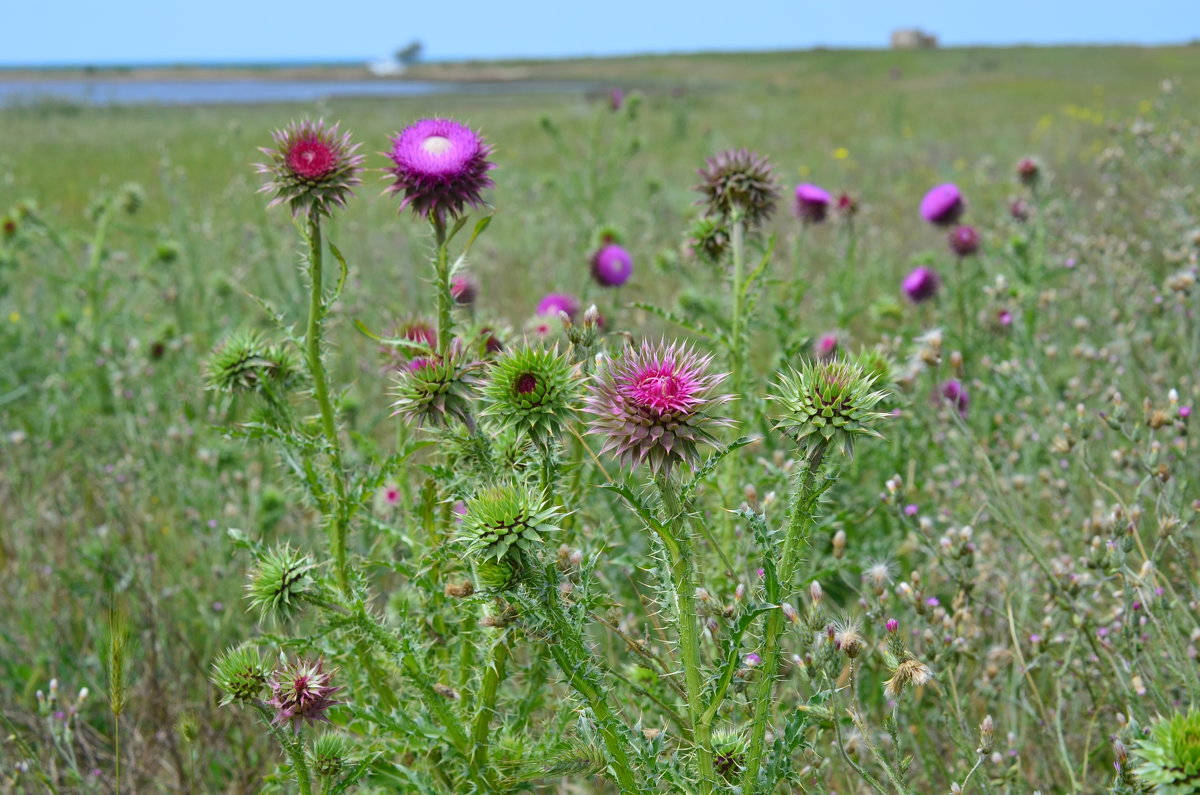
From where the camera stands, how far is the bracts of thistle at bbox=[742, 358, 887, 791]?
1641 mm

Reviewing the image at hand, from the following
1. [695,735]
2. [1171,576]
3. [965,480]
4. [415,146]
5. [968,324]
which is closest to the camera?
[695,735]

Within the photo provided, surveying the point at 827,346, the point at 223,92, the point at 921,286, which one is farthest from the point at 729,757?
the point at 223,92

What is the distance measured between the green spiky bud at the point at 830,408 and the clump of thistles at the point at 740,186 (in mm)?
1474

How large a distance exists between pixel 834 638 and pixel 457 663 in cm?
105

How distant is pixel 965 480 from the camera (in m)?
3.59

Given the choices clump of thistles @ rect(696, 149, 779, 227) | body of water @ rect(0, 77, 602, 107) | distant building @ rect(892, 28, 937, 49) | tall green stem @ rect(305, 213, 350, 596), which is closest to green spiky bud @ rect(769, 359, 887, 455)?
tall green stem @ rect(305, 213, 350, 596)

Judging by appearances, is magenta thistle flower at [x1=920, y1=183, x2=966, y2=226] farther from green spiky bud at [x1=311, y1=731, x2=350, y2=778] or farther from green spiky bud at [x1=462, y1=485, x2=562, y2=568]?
green spiky bud at [x1=311, y1=731, x2=350, y2=778]

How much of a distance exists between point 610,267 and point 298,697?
2699mm

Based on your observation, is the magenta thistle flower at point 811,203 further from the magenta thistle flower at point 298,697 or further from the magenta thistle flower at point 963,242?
the magenta thistle flower at point 298,697

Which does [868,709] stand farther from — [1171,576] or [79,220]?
[79,220]

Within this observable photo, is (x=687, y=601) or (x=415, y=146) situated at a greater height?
(x=415, y=146)

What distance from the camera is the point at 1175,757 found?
1.23 metres

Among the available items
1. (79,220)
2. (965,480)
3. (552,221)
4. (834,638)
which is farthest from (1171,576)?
(79,220)

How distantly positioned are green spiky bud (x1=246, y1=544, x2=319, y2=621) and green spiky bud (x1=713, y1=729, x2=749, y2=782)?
0.94m
